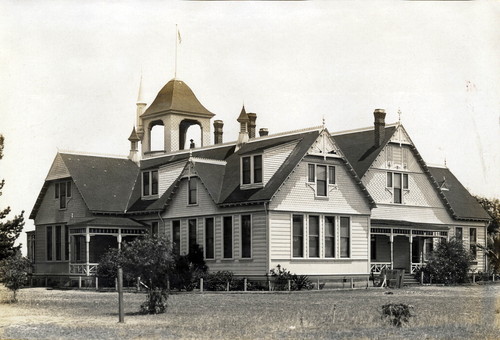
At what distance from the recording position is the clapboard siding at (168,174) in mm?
44875

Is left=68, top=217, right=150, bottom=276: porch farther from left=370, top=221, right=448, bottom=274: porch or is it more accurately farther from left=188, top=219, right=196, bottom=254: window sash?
left=370, top=221, right=448, bottom=274: porch

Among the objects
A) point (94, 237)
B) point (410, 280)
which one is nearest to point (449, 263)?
point (410, 280)

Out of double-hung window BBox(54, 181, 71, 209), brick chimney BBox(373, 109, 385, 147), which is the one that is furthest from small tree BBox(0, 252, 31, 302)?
brick chimney BBox(373, 109, 385, 147)

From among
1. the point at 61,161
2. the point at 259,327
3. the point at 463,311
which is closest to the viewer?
the point at 259,327

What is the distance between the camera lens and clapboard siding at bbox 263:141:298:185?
39.3 meters

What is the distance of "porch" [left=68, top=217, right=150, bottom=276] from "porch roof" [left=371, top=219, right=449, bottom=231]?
12.2 meters

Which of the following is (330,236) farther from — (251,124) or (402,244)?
(251,124)

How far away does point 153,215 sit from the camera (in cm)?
4525

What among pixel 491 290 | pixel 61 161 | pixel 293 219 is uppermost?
pixel 61 161

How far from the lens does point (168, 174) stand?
45.5 m

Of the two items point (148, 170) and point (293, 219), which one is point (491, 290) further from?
point (148, 170)

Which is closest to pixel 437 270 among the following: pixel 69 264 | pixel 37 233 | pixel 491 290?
pixel 491 290

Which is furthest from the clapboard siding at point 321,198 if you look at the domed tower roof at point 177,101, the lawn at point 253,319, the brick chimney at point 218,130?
the domed tower roof at point 177,101

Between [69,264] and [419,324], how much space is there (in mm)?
28740
